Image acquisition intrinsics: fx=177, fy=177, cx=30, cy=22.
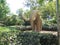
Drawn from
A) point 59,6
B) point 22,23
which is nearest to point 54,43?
point 59,6

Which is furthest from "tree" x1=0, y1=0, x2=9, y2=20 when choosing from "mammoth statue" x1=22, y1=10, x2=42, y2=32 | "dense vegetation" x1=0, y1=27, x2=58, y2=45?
"dense vegetation" x1=0, y1=27, x2=58, y2=45

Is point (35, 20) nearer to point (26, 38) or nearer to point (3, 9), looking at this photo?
point (26, 38)

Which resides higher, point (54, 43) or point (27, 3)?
point (27, 3)

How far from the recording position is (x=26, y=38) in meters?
5.45

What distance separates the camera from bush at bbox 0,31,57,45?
17.7 ft

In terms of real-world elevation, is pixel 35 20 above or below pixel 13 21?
above

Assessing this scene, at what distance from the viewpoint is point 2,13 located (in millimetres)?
24031

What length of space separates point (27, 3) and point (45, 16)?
10.2 ft

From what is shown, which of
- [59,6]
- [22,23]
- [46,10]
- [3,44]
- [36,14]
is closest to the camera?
[59,6]

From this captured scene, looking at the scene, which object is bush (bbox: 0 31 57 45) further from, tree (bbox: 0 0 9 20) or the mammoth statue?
tree (bbox: 0 0 9 20)

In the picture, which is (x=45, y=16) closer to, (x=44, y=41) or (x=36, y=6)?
(x=36, y=6)

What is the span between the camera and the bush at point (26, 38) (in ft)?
17.7

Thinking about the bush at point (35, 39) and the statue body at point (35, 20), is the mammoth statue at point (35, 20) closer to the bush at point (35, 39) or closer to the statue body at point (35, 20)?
the statue body at point (35, 20)

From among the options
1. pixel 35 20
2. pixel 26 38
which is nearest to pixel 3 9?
pixel 35 20
